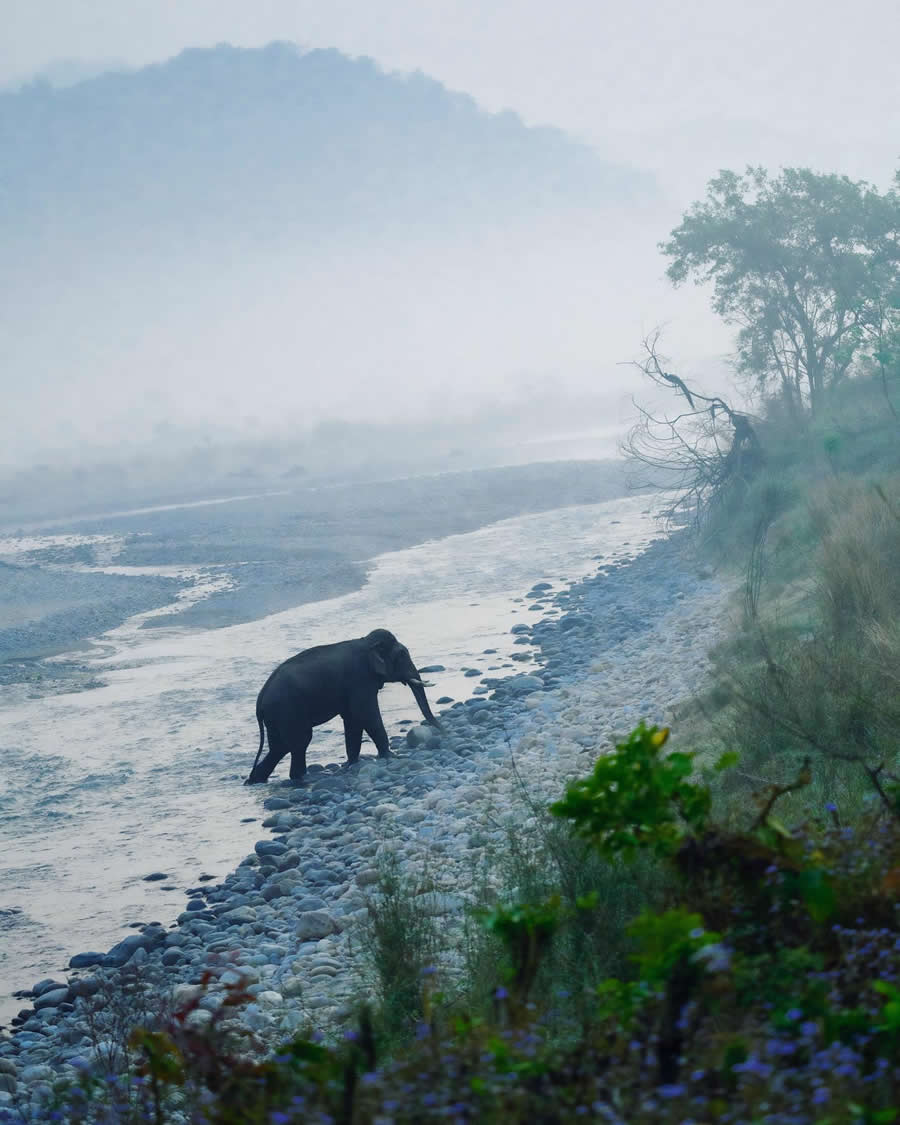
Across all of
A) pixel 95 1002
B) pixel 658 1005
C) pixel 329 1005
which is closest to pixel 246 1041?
pixel 329 1005

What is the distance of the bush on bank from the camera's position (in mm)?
2297

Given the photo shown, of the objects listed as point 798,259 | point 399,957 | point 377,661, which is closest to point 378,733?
point 377,661

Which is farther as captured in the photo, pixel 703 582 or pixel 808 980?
pixel 703 582

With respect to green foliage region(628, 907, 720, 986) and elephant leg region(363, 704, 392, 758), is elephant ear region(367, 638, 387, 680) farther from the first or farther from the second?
green foliage region(628, 907, 720, 986)

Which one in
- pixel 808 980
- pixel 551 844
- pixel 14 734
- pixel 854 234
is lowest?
pixel 14 734

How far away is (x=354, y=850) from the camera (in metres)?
9.81

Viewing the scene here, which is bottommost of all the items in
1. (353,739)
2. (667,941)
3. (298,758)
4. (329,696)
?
(298,758)

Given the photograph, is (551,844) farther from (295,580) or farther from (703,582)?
(295,580)

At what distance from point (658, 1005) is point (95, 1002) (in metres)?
5.17

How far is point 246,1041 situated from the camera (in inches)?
233

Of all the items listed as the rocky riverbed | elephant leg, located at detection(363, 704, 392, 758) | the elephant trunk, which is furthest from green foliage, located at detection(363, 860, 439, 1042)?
the elephant trunk

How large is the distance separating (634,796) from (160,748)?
41.4ft

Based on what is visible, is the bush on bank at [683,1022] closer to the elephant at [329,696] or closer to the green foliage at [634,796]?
the green foliage at [634,796]

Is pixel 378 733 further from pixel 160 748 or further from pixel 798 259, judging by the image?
pixel 798 259
